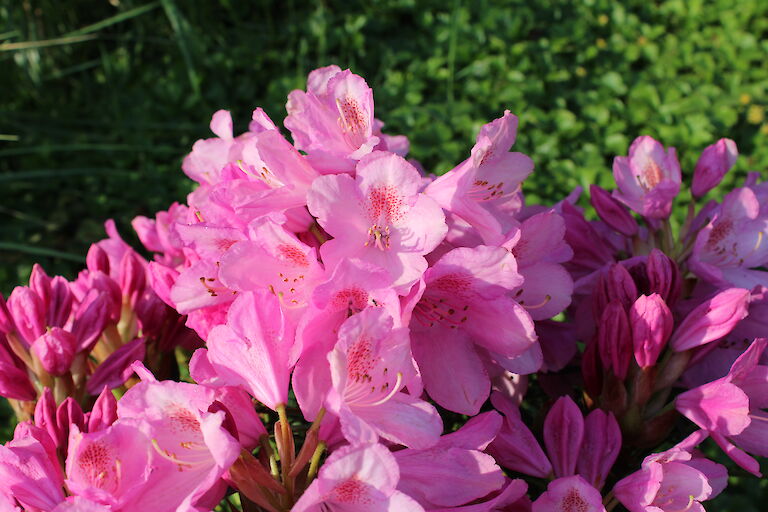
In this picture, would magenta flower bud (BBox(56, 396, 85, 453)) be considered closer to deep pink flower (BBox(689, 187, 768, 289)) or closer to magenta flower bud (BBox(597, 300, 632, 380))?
magenta flower bud (BBox(597, 300, 632, 380))

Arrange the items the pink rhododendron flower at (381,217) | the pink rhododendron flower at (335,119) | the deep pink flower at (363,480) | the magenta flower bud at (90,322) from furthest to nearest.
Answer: the magenta flower bud at (90,322) → the pink rhododendron flower at (335,119) → the pink rhododendron flower at (381,217) → the deep pink flower at (363,480)

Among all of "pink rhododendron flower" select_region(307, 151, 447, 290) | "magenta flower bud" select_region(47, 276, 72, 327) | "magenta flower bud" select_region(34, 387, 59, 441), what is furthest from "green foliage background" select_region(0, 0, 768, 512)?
"pink rhododendron flower" select_region(307, 151, 447, 290)

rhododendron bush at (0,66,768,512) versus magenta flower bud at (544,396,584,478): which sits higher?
rhododendron bush at (0,66,768,512)

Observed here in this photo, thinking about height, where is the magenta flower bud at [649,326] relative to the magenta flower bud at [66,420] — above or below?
below

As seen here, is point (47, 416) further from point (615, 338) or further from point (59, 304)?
point (615, 338)

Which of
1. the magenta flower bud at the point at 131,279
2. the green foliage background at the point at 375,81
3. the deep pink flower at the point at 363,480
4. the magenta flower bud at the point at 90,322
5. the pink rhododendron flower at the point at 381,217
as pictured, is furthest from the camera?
the green foliage background at the point at 375,81

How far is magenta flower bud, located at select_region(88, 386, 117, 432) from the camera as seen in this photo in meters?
0.77

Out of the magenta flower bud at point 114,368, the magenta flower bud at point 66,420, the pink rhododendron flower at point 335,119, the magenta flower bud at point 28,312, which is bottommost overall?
the magenta flower bud at point 114,368

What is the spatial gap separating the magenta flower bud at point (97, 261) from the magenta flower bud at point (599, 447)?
2.32ft

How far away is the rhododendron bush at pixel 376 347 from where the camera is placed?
68 cm

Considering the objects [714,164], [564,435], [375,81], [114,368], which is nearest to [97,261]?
[114,368]

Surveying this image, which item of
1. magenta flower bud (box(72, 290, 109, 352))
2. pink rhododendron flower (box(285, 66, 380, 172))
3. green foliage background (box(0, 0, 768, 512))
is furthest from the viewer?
green foliage background (box(0, 0, 768, 512))

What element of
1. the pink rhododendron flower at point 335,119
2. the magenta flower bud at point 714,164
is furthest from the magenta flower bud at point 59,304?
the magenta flower bud at point 714,164

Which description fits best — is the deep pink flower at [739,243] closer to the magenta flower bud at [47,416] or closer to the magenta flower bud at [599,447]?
the magenta flower bud at [599,447]
